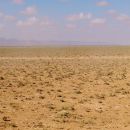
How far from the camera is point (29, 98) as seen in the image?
1764 cm

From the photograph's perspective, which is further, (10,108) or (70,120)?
(10,108)

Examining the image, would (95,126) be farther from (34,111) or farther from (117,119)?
(34,111)

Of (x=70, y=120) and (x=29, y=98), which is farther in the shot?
(x=29, y=98)

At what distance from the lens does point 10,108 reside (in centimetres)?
1534

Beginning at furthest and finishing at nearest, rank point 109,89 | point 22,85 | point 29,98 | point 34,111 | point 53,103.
→ point 22,85, point 109,89, point 29,98, point 53,103, point 34,111

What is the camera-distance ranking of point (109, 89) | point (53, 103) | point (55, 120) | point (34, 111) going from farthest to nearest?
1. point (109, 89)
2. point (53, 103)
3. point (34, 111)
4. point (55, 120)

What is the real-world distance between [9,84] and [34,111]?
8.25 m

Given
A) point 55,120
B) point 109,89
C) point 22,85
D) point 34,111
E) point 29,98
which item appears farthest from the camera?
point 22,85

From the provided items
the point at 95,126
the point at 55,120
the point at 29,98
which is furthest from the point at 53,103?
the point at 95,126

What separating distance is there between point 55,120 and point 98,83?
1062 centimetres

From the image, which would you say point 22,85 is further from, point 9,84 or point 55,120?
point 55,120

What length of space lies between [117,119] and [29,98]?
18.5ft

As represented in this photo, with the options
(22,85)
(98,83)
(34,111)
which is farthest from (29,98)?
(98,83)

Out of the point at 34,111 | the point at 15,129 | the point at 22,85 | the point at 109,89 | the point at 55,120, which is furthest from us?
the point at 22,85
